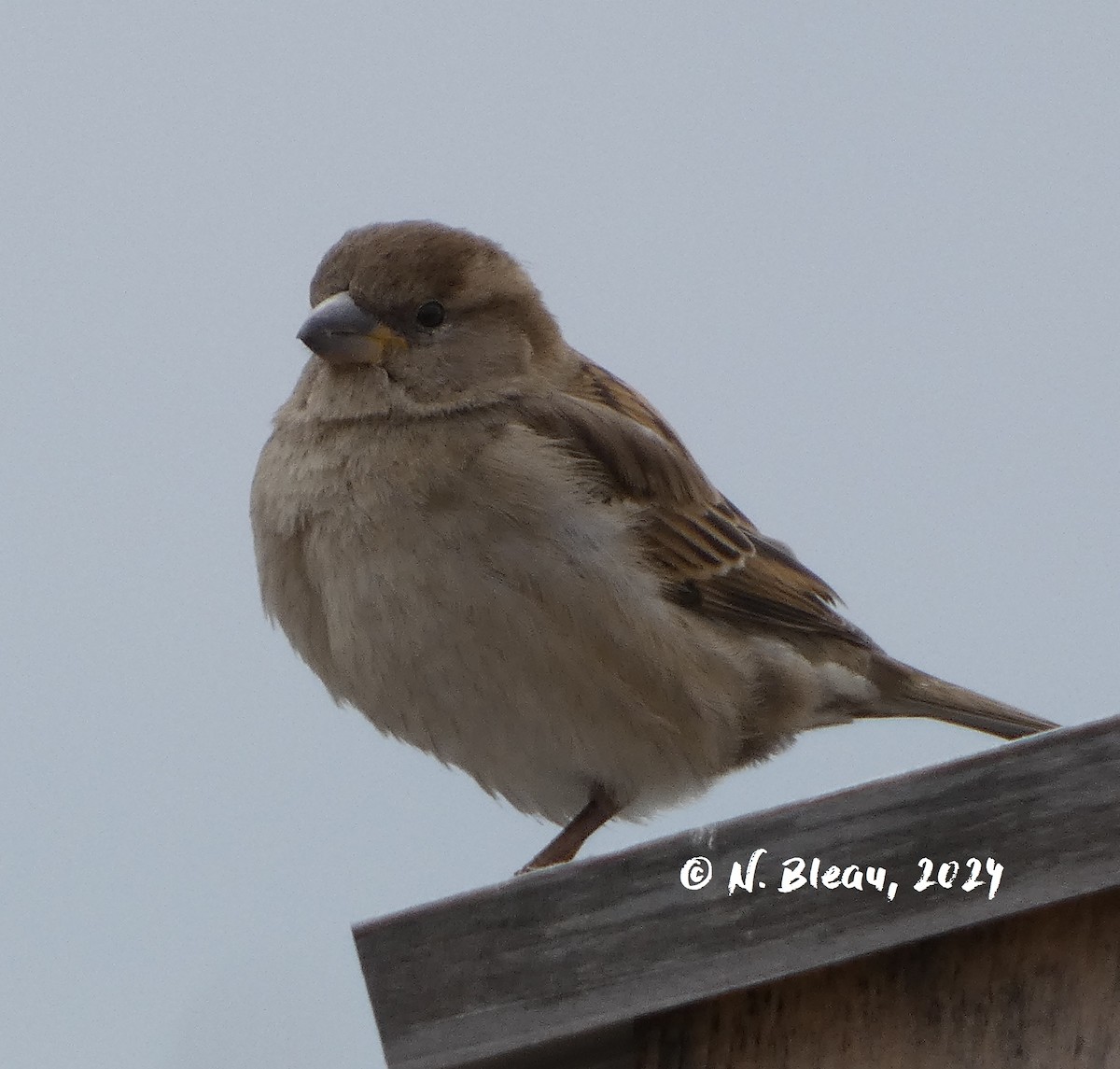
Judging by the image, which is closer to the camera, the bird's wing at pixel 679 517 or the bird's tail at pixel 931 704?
the bird's wing at pixel 679 517

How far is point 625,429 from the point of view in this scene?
3.40 meters

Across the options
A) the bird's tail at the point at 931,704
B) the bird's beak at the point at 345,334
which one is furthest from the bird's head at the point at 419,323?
the bird's tail at the point at 931,704

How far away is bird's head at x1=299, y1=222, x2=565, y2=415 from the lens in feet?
10.6

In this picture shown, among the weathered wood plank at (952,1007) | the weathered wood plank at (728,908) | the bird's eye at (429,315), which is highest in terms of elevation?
the bird's eye at (429,315)

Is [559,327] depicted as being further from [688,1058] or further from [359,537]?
[688,1058]

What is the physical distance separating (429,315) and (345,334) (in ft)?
0.78

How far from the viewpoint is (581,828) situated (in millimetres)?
3262

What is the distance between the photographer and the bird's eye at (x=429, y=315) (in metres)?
3.41

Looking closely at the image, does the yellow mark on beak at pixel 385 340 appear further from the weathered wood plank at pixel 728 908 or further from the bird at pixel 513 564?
the weathered wood plank at pixel 728 908

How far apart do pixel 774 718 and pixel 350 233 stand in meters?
1.21

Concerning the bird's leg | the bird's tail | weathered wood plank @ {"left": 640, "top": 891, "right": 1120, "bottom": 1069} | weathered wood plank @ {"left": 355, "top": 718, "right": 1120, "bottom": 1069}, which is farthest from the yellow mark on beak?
weathered wood plank @ {"left": 640, "top": 891, "right": 1120, "bottom": 1069}

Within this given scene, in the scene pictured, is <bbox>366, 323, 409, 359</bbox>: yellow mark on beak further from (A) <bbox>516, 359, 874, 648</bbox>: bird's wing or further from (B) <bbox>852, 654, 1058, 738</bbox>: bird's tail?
(B) <bbox>852, 654, 1058, 738</bbox>: bird's tail

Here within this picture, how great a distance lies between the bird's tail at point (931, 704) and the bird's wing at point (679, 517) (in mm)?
92

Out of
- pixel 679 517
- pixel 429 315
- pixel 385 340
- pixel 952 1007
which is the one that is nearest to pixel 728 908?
pixel 952 1007
